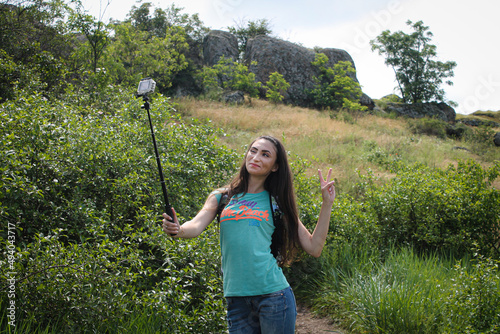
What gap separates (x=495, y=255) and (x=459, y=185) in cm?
119

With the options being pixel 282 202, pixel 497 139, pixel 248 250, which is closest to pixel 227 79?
pixel 497 139

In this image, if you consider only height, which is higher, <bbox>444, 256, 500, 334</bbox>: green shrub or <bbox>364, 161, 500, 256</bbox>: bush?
<bbox>364, 161, 500, 256</bbox>: bush

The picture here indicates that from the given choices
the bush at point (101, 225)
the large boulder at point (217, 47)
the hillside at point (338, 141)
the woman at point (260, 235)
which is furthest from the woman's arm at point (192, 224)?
the large boulder at point (217, 47)

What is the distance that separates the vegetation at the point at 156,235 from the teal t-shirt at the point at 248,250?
4.15 ft

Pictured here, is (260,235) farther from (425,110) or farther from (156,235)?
(425,110)

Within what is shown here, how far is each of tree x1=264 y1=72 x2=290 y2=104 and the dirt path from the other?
22.4 m

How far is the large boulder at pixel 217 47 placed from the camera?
99.2ft

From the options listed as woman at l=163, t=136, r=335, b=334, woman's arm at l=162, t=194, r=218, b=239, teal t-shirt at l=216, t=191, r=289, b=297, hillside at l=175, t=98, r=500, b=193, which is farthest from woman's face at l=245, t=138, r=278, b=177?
hillside at l=175, t=98, r=500, b=193

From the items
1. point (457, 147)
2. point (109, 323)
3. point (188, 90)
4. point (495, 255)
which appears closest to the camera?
point (109, 323)

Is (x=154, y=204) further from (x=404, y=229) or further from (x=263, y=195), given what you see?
(x=404, y=229)

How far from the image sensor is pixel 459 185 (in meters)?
6.44

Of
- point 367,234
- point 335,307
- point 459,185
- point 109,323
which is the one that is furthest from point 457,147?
point 109,323

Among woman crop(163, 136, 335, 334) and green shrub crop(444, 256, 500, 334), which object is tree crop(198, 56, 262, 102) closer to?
green shrub crop(444, 256, 500, 334)

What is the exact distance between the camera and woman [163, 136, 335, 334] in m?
2.15
